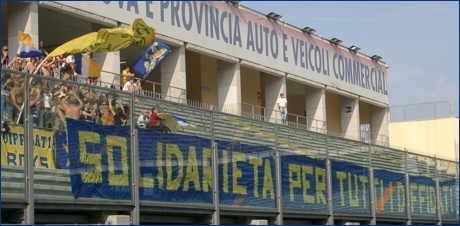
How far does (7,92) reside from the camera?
1518 cm

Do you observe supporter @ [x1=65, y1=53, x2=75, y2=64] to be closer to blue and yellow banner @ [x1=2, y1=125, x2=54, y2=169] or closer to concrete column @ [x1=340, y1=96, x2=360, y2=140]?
blue and yellow banner @ [x1=2, y1=125, x2=54, y2=169]

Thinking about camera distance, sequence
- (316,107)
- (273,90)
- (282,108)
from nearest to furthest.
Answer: (282,108), (273,90), (316,107)

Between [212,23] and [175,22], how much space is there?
2419 mm

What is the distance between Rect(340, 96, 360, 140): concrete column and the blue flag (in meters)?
20.0

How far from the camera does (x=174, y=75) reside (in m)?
29.4

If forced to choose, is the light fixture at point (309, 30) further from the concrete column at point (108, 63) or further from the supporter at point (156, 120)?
the supporter at point (156, 120)

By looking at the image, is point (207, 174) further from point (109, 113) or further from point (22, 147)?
point (22, 147)

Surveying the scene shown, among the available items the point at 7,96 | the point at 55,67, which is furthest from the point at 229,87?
the point at 7,96

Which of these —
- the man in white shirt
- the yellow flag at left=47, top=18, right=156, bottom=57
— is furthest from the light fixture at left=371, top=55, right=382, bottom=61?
the yellow flag at left=47, top=18, right=156, bottom=57

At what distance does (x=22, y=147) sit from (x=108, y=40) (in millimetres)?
6140

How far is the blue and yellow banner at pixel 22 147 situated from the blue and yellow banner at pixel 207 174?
1.11 ft

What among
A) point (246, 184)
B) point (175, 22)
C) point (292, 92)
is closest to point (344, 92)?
point (292, 92)

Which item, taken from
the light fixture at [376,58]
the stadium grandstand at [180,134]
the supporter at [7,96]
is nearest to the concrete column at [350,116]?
the stadium grandstand at [180,134]

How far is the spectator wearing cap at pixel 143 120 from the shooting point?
1842 centimetres
